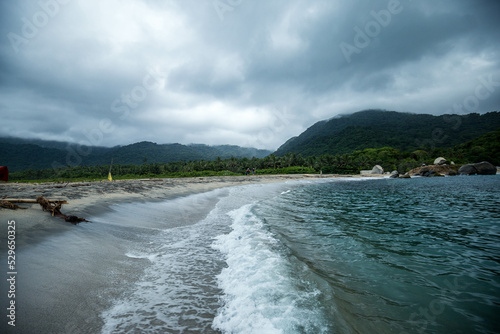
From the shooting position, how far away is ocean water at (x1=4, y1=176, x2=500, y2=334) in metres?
3.66

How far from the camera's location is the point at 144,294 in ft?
14.6

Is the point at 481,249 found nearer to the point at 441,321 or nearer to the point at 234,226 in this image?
the point at 441,321

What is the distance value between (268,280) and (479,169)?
101 meters

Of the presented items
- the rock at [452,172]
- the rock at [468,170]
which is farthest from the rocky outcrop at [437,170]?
the rock at [468,170]

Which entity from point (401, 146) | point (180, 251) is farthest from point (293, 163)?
point (401, 146)

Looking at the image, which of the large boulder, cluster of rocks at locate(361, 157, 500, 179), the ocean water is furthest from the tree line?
the ocean water

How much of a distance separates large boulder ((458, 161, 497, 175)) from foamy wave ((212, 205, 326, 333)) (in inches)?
3835

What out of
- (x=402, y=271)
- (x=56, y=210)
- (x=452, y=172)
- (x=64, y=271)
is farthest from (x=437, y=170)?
(x=56, y=210)

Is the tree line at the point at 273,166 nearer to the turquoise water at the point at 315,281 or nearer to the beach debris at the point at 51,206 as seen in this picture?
the beach debris at the point at 51,206

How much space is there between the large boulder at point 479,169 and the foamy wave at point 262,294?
9742 centimetres

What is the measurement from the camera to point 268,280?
531 cm

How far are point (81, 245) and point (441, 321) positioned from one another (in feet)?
30.0

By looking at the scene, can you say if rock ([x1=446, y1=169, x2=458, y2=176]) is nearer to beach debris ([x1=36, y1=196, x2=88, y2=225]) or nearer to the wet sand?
the wet sand

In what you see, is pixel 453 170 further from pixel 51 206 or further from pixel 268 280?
pixel 51 206
